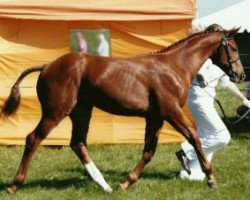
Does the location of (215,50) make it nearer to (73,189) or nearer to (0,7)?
(73,189)

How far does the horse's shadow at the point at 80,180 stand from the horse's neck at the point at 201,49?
1.80 m

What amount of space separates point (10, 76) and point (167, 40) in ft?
9.53

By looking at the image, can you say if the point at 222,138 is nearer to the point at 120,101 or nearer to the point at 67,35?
the point at 120,101

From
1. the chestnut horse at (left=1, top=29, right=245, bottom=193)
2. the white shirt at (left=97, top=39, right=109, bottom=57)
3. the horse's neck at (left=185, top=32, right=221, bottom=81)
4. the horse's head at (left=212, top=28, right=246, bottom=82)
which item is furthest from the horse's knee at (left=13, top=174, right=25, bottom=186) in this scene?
the white shirt at (left=97, top=39, right=109, bottom=57)

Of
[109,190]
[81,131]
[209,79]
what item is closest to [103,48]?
[209,79]

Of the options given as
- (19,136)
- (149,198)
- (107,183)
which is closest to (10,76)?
(19,136)

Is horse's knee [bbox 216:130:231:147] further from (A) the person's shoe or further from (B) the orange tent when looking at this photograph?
(B) the orange tent

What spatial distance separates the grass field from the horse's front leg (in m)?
0.14

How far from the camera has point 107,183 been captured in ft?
24.6

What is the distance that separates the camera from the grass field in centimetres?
693

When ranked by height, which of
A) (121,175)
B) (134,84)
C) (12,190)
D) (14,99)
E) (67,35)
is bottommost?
(121,175)

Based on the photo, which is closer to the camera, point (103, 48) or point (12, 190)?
point (12, 190)

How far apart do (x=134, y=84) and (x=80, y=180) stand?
1.82 metres

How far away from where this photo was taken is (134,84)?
22.2ft
